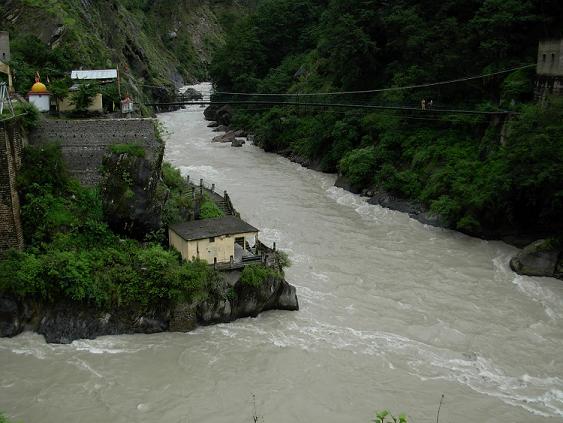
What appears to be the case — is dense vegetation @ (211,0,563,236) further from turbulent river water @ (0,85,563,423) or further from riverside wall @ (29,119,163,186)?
riverside wall @ (29,119,163,186)

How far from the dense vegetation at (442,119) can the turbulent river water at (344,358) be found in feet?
10.4

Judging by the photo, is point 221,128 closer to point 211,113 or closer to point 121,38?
point 211,113

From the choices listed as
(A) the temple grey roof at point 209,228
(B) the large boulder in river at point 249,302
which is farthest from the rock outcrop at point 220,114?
(B) the large boulder in river at point 249,302

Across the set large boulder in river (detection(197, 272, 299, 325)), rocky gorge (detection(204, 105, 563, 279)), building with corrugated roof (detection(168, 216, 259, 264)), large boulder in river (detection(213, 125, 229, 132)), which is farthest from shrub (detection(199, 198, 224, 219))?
large boulder in river (detection(213, 125, 229, 132))

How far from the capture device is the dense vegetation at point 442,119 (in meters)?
29.2

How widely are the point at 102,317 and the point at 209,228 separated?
460cm

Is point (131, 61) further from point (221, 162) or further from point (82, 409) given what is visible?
point (82, 409)

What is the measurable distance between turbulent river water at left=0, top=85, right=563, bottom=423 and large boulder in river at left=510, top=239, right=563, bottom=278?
545mm

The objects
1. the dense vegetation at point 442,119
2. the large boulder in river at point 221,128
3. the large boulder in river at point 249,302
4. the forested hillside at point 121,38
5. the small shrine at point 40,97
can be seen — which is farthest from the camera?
the large boulder in river at point 221,128

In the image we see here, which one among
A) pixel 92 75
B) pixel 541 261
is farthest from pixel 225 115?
pixel 541 261

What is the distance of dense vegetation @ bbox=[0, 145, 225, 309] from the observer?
19953 millimetres

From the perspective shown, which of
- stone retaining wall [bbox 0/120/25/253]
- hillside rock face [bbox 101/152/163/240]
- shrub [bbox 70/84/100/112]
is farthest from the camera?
shrub [bbox 70/84/100/112]

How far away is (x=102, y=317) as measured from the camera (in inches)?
797

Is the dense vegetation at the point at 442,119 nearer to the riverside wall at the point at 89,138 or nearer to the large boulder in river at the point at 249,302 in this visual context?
the large boulder in river at the point at 249,302
